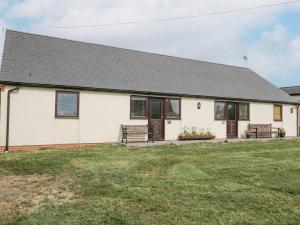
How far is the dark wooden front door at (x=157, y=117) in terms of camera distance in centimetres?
2003

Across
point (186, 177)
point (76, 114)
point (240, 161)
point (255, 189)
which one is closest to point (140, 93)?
point (76, 114)

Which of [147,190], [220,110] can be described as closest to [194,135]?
[220,110]

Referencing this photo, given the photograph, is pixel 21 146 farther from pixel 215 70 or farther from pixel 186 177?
pixel 215 70

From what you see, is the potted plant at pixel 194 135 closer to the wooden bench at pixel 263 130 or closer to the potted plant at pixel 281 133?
the wooden bench at pixel 263 130

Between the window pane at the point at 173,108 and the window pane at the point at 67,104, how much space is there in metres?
5.48

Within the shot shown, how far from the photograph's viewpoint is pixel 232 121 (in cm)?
2398

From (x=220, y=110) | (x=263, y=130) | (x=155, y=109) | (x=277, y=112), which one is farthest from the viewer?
(x=277, y=112)

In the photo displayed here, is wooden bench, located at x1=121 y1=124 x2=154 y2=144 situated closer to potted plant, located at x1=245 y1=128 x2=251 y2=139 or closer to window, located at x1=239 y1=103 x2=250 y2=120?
window, located at x1=239 y1=103 x2=250 y2=120

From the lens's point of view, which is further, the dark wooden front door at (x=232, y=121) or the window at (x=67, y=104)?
the dark wooden front door at (x=232, y=121)

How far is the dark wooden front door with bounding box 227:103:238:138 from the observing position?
78.0 feet

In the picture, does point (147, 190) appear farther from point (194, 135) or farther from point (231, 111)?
point (231, 111)

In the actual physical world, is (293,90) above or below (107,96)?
above

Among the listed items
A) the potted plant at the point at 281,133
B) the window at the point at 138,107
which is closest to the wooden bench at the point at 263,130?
the potted plant at the point at 281,133

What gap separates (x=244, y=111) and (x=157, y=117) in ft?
23.4
